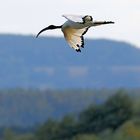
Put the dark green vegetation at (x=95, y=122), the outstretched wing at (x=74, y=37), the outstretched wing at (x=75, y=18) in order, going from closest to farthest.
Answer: the outstretched wing at (x=75, y=18), the outstretched wing at (x=74, y=37), the dark green vegetation at (x=95, y=122)

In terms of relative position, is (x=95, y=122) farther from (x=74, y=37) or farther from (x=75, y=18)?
(x=75, y=18)

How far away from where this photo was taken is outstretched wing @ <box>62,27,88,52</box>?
5969 millimetres

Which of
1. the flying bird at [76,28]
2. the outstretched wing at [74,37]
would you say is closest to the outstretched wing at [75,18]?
the flying bird at [76,28]

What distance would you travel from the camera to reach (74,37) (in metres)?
6.04

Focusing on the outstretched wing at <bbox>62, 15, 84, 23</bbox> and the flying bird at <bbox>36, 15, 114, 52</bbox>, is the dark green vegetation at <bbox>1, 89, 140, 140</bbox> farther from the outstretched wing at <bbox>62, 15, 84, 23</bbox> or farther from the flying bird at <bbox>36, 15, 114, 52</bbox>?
the outstretched wing at <bbox>62, 15, 84, 23</bbox>

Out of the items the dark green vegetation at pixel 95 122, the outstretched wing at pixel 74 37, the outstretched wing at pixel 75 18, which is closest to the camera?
the outstretched wing at pixel 75 18

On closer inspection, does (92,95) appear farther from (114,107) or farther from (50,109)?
(114,107)

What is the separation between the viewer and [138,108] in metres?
71.1

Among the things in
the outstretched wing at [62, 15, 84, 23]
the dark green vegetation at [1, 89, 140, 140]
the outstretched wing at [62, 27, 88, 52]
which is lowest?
the dark green vegetation at [1, 89, 140, 140]

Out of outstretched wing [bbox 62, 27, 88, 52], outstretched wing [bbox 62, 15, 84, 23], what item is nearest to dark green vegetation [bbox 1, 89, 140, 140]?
outstretched wing [bbox 62, 27, 88, 52]

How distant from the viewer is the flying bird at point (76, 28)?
5586 millimetres

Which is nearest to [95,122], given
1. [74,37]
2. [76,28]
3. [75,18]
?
[74,37]

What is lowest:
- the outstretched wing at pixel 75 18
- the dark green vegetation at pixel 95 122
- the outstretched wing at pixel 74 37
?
the dark green vegetation at pixel 95 122

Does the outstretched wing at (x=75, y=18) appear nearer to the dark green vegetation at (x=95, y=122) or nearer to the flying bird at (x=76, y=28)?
the flying bird at (x=76, y=28)
